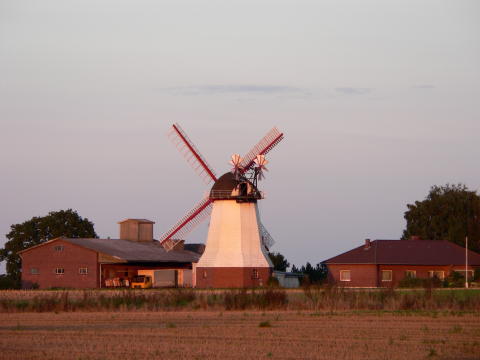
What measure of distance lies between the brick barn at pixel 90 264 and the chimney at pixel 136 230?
5.95 meters

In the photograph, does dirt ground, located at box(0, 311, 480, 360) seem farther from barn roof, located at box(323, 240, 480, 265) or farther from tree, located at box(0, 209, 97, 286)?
tree, located at box(0, 209, 97, 286)

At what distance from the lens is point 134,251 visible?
84.4 metres

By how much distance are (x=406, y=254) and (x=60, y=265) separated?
91.5ft

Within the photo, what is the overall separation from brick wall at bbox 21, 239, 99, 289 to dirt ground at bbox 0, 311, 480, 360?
40.3 meters

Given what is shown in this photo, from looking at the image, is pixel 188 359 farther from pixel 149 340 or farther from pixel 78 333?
pixel 78 333

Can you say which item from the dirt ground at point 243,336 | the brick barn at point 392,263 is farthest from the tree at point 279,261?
the dirt ground at point 243,336

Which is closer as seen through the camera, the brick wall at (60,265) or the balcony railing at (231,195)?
the balcony railing at (231,195)

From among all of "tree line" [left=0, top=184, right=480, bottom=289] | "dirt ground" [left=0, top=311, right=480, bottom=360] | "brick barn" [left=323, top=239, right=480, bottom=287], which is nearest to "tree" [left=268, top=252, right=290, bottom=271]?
"tree line" [left=0, top=184, right=480, bottom=289]

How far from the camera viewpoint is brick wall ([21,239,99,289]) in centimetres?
8038

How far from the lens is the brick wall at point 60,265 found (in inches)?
3164

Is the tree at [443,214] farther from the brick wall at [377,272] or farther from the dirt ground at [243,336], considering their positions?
the dirt ground at [243,336]

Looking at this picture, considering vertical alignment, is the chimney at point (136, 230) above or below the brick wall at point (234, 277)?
above

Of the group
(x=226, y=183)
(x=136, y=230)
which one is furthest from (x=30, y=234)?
(x=226, y=183)

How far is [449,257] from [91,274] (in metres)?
28.4
